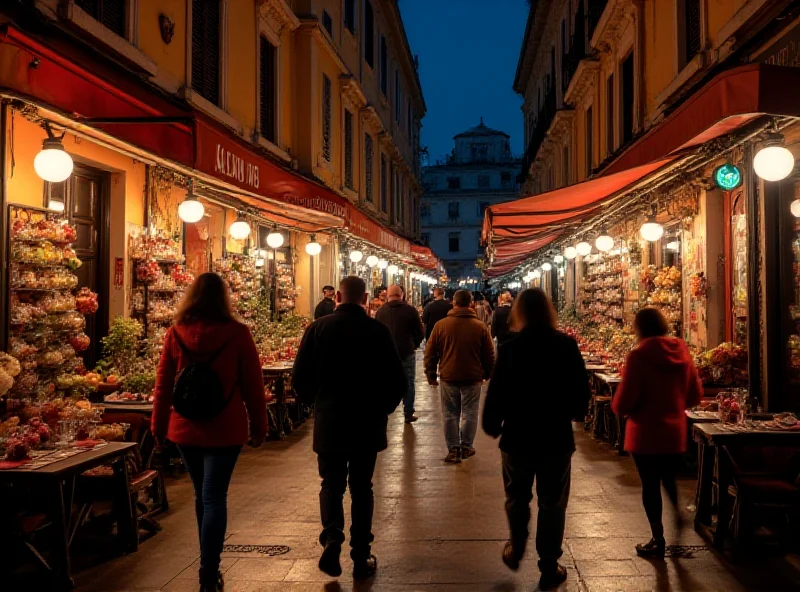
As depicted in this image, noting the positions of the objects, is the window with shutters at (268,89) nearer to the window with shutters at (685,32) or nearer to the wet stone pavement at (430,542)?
the window with shutters at (685,32)

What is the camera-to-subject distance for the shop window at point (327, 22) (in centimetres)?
1860

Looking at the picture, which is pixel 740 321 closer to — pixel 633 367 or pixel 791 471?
pixel 791 471

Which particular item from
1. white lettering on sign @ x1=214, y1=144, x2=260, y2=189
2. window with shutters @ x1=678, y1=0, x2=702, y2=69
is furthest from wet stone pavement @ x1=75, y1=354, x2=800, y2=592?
window with shutters @ x1=678, y1=0, x2=702, y2=69

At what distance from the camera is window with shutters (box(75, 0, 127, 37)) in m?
8.70

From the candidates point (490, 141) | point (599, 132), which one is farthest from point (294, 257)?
point (490, 141)

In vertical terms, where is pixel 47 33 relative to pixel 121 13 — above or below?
below

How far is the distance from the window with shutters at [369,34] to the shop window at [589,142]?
7441 millimetres

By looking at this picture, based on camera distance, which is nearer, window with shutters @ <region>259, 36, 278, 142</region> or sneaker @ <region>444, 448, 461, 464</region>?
sneaker @ <region>444, 448, 461, 464</region>

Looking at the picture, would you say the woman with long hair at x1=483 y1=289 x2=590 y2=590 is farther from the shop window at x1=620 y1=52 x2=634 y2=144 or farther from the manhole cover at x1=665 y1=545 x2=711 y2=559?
the shop window at x1=620 y1=52 x2=634 y2=144

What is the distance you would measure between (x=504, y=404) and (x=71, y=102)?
4049 mm

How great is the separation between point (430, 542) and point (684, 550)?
1850 millimetres

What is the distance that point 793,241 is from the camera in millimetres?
7875

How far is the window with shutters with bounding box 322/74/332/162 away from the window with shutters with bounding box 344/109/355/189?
2353 millimetres

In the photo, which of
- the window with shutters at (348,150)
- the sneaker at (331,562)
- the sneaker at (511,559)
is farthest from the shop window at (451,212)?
the sneaker at (331,562)
